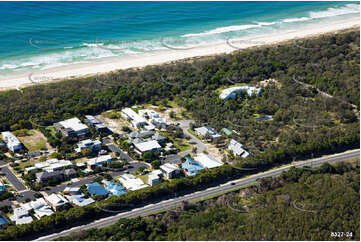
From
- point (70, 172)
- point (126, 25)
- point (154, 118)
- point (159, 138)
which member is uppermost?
point (126, 25)

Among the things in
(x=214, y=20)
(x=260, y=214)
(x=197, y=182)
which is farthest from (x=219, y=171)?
(x=214, y=20)

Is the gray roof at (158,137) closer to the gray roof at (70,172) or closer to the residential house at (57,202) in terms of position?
the gray roof at (70,172)

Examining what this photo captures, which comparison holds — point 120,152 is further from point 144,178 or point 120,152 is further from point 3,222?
point 3,222

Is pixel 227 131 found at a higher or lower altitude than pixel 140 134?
lower

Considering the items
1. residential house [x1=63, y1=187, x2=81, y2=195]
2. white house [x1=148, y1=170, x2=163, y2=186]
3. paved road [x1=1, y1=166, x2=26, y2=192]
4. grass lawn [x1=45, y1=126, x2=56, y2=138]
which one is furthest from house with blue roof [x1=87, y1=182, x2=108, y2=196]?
grass lawn [x1=45, y1=126, x2=56, y2=138]

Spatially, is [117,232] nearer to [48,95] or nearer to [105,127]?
[105,127]

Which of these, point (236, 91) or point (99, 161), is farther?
point (236, 91)

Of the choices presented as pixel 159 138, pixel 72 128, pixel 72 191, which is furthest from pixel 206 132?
pixel 72 191
